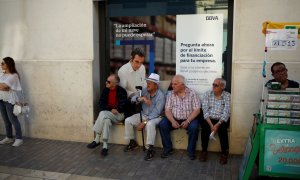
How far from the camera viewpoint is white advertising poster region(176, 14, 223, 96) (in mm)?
5957

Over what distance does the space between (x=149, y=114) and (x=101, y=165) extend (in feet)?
4.15

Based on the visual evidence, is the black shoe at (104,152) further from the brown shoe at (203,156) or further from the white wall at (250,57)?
the white wall at (250,57)

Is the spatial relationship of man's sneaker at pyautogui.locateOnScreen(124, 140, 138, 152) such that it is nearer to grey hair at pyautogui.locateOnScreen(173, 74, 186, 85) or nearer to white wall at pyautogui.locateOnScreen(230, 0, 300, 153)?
grey hair at pyautogui.locateOnScreen(173, 74, 186, 85)

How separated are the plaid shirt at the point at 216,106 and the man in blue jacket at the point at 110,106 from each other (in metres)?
1.54

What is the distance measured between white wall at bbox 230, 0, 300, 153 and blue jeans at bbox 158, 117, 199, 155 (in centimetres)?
70

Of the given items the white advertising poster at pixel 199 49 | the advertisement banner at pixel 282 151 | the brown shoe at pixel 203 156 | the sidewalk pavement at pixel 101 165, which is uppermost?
the white advertising poster at pixel 199 49

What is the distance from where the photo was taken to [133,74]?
6496 mm

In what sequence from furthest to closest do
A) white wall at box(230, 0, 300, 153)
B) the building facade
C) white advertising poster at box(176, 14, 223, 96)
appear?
the building facade
white advertising poster at box(176, 14, 223, 96)
white wall at box(230, 0, 300, 153)

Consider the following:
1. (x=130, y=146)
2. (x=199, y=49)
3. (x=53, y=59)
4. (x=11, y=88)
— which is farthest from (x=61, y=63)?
(x=199, y=49)

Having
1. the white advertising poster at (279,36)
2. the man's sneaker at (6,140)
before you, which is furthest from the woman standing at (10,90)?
the white advertising poster at (279,36)

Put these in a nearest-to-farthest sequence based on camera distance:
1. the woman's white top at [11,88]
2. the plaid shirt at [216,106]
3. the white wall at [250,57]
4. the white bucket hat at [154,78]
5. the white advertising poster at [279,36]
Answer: the white advertising poster at [279,36]
the white wall at [250,57]
the plaid shirt at [216,106]
the white bucket hat at [154,78]
the woman's white top at [11,88]

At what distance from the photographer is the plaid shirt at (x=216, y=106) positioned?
545 centimetres

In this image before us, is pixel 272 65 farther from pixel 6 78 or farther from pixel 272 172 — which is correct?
pixel 6 78

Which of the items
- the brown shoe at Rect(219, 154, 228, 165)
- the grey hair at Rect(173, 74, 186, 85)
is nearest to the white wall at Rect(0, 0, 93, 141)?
the grey hair at Rect(173, 74, 186, 85)
